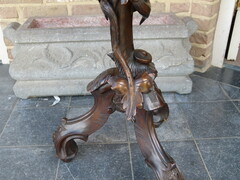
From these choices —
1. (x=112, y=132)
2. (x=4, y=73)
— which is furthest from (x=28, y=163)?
(x=4, y=73)

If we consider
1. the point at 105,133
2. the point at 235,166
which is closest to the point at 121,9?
the point at 105,133

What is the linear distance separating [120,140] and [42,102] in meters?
0.55

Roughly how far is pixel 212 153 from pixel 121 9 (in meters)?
0.76

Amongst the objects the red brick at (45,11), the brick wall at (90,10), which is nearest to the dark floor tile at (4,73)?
the brick wall at (90,10)

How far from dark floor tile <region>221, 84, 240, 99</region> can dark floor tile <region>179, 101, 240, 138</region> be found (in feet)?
0.28

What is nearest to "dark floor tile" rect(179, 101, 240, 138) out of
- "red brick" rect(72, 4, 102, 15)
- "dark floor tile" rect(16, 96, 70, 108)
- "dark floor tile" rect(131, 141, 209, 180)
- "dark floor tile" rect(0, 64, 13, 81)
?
"dark floor tile" rect(131, 141, 209, 180)

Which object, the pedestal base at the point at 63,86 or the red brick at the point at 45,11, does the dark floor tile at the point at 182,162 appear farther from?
the red brick at the point at 45,11

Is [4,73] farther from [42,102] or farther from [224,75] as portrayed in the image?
[224,75]

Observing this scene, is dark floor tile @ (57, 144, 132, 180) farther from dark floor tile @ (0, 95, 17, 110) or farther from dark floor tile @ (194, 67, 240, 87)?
dark floor tile @ (194, 67, 240, 87)

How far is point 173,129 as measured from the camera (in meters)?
1.38

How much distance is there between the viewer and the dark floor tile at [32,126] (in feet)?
4.38

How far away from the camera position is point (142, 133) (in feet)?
3.42

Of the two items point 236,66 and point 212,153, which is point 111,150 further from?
point 236,66

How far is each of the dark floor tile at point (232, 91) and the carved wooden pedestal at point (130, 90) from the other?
740 millimetres
